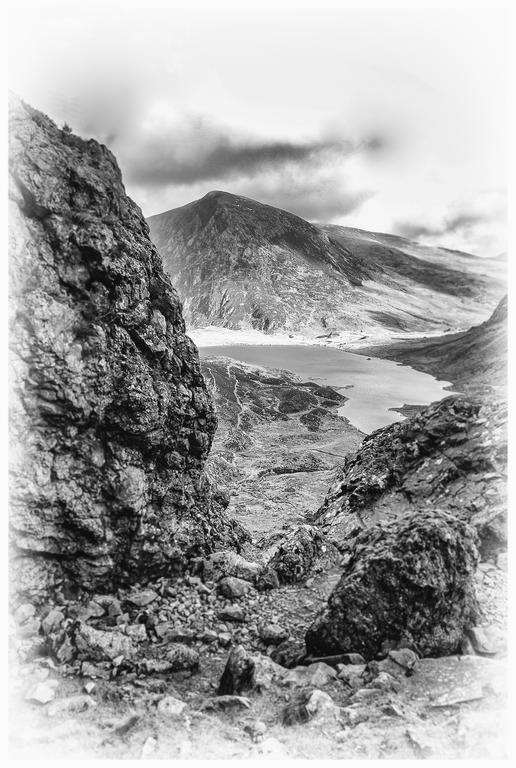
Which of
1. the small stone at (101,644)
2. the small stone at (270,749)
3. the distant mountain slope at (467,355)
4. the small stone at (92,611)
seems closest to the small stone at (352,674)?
the small stone at (270,749)

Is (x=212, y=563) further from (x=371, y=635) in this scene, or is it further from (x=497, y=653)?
(x=497, y=653)

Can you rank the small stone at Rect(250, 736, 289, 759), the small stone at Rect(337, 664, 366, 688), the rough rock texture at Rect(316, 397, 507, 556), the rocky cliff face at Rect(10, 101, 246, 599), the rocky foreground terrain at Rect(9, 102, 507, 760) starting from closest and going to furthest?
the small stone at Rect(250, 736, 289, 759) → the rocky foreground terrain at Rect(9, 102, 507, 760) → the small stone at Rect(337, 664, 366, 688) → the rocky cliff face at Rect(10, 101, 246, 599) → the rough rock texture at Rect(316, 397, 507, 556)

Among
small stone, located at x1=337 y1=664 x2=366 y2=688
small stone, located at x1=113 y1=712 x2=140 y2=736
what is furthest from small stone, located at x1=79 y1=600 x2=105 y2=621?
small stone, located at x1=337 y1=664 x2=366 y2=688

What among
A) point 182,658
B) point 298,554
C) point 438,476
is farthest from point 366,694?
point 438,476

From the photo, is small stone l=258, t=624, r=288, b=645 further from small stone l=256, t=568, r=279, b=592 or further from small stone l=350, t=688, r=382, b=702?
small stone l=350, t=688, r=382, b=702

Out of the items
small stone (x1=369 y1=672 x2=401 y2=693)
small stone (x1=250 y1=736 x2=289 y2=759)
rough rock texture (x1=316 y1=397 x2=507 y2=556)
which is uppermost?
rough rock texture (x1=316 y1=397 x2=507 y2=556)

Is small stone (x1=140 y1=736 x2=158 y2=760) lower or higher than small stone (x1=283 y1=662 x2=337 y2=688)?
higher
